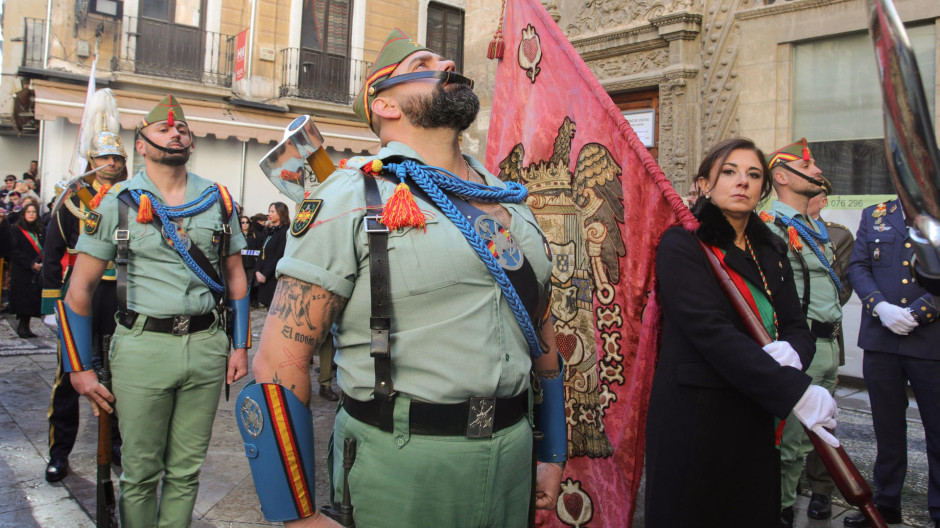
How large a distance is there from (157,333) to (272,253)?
476 cm

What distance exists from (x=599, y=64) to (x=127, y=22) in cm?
1312

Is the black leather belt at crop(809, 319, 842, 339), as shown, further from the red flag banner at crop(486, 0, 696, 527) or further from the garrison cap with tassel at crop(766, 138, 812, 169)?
the red flag banner at crop(486, 0, 696, 527)

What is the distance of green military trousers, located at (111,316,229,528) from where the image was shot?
3.33 metres

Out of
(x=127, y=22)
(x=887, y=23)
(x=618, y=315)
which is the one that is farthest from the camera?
(x=127, y=22)

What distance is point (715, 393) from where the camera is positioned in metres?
2.78

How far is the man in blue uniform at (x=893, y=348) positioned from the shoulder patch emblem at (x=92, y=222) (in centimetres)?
431

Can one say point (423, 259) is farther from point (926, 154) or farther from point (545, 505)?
point (926, 154)

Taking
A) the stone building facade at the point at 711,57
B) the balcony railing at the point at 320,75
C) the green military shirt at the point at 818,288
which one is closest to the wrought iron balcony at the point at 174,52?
the balcony railing at the point at 320,75

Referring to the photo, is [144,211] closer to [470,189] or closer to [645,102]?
[470,189]

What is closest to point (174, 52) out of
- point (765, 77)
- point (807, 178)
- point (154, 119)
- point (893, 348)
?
point (765, 77)

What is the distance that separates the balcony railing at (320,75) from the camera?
770 inches

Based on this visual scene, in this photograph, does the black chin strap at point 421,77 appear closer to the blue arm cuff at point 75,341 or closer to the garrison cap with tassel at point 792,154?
the blue arm cuff at point 75,341

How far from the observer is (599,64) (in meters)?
9.59

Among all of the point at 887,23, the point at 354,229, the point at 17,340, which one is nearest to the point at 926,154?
the point at 887,23
